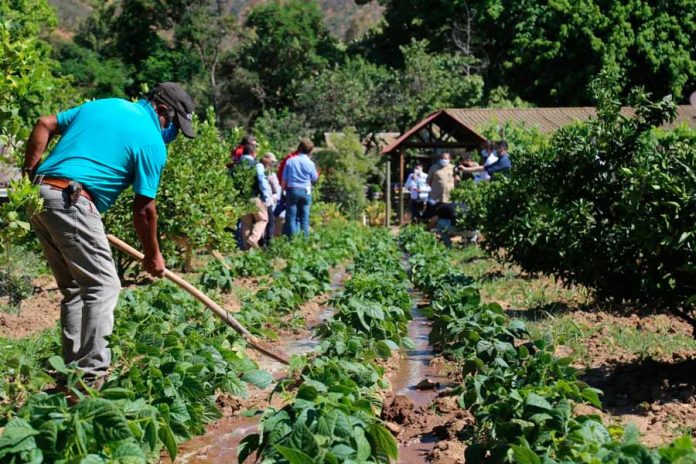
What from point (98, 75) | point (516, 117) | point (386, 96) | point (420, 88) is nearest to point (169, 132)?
point (516, 117)

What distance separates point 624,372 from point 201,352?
2915 millimetres

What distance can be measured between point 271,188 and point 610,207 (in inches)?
306

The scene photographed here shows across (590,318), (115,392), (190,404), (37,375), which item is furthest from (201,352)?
(590,318)

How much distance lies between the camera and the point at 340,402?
425 cm

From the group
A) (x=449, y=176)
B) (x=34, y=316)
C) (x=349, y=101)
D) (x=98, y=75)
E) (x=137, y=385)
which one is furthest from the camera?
(x=98, y=75)

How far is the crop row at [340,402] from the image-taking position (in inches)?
143

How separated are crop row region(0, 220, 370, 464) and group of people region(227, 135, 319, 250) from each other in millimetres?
5098

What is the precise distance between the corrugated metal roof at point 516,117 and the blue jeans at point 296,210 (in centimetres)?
1009

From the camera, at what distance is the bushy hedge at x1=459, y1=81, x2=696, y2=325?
19.1 ft

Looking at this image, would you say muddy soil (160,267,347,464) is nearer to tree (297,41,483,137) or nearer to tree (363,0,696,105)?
tree (297,41,483,137)

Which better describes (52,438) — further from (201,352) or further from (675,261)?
(675,261)

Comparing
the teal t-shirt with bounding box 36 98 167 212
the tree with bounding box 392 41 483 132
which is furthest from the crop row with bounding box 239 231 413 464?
the tree with bounding box 392 41 483 132

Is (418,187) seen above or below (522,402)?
below

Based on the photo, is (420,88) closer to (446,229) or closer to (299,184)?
(446,229)
